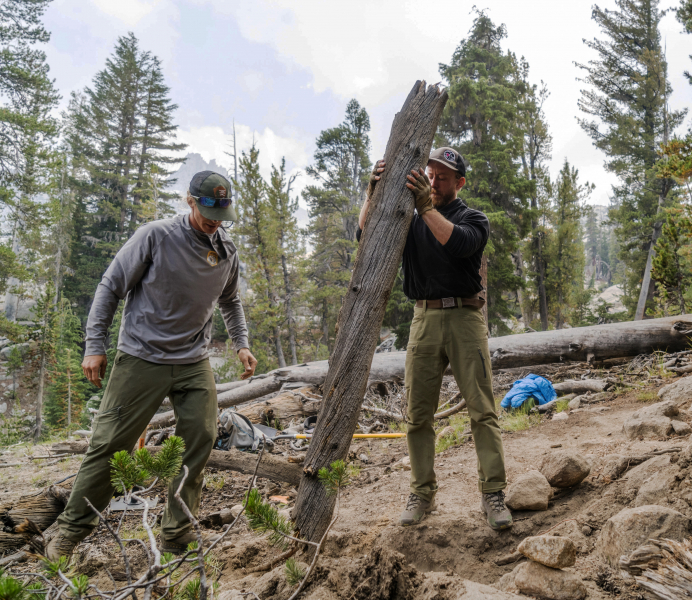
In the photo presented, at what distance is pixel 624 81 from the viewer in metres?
20.3

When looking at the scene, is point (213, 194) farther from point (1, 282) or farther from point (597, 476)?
point (1, 282)

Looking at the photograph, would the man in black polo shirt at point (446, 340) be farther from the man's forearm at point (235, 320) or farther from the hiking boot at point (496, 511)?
the man's forearm at point (235, 320)

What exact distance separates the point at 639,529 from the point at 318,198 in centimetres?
2708

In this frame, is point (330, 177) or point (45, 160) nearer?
point (45, 160)

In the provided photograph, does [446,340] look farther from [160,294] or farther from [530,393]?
[530,393]

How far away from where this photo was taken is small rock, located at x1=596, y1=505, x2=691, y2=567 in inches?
71.1

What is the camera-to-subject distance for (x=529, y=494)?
2641 mm

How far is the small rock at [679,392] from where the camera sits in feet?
14.4

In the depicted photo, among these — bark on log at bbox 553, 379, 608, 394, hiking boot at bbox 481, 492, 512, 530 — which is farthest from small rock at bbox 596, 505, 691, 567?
bark on log at bbox 553, 379, 608, 394

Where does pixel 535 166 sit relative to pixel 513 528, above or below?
above

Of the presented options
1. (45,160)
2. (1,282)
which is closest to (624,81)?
(45,160)

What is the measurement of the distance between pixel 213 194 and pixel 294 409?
5411 millimetres

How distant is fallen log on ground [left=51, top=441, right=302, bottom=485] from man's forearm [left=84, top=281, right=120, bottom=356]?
2.06 meters

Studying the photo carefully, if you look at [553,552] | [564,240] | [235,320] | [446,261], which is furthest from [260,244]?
[553,552]
